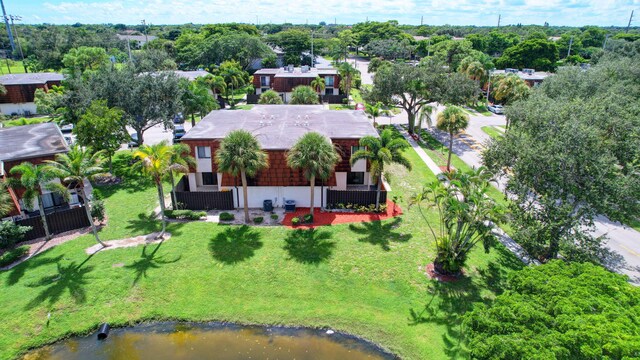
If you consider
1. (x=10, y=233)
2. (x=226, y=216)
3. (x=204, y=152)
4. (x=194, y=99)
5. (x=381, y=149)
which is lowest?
(x=226, y=216)

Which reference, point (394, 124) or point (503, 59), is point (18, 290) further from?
point (503, 59)

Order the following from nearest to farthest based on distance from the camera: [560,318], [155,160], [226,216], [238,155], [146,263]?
[560,318]
[146,263]
[155,160]
[238,155]
[226,216]

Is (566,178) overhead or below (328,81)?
below

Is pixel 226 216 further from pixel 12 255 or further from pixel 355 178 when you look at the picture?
pixel 12 255

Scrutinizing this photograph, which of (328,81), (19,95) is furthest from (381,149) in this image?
(19,95)

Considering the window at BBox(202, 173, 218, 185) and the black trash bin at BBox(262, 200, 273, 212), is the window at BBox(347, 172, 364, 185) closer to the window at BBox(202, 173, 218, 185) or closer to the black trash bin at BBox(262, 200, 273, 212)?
the black trash bin at BBox(262, 200, 273, 212)

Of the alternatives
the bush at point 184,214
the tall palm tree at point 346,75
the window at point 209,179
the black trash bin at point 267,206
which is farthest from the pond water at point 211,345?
the tall palm tree at point 346,75

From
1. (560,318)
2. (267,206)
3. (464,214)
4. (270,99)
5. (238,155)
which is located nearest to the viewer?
(560,318)

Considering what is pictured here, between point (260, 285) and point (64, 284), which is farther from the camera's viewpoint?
point (260, 285)
